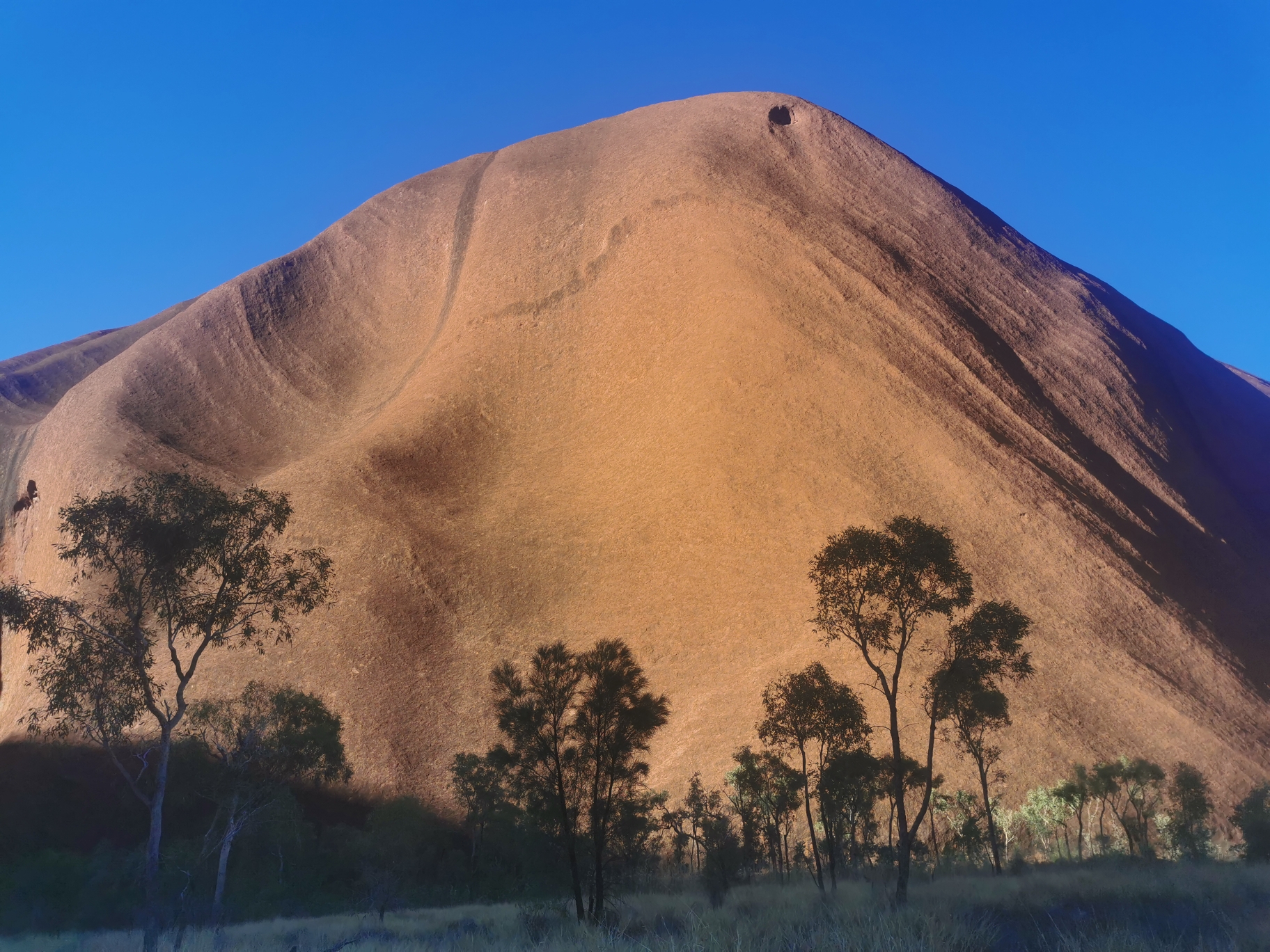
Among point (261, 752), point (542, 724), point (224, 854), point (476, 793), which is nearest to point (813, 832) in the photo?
point (542, 724)

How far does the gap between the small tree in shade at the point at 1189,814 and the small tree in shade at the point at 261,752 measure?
28455 millimetres

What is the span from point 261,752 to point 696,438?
3172cm

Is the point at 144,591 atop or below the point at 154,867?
atop

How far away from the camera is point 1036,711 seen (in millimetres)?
32906

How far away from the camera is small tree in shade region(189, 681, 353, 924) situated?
21781 mm

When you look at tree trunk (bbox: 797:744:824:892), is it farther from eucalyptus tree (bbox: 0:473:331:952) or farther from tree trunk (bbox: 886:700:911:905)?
eucalyptus tree (bbox: 0:473:331:952)

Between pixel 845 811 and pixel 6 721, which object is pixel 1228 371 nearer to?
pixel 845 811

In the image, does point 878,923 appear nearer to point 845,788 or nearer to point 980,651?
A: point 980,651

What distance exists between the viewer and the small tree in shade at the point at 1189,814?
28500 millimetres

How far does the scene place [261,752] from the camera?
70.3 feet

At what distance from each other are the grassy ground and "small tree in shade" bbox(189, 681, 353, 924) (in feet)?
9.37

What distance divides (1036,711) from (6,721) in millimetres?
46955

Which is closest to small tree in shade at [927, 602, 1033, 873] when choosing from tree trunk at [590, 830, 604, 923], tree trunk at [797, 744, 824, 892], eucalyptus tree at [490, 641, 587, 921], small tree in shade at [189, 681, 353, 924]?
tree trunk at [797, 744, 824, 892]

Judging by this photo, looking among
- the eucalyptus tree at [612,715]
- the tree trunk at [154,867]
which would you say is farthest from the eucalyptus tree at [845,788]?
the tree trunk at [154,867]
